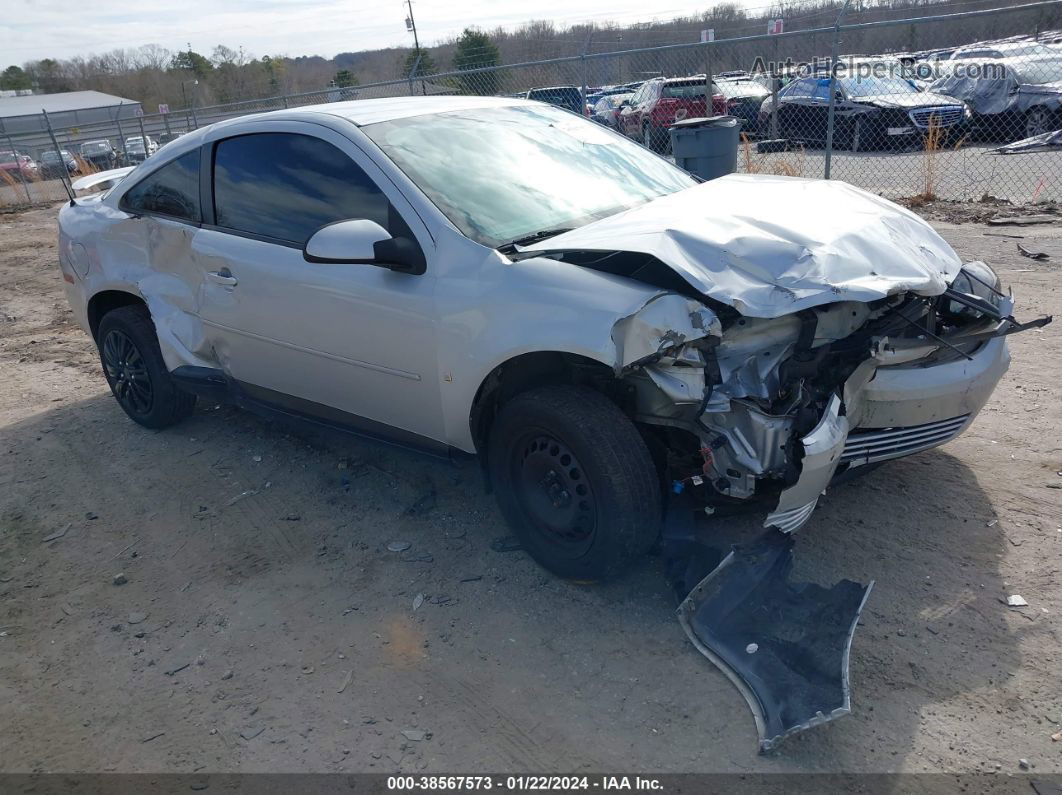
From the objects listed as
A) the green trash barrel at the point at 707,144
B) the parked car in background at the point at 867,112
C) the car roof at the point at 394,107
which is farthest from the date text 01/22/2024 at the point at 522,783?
the parked car in background at the point at 867,112

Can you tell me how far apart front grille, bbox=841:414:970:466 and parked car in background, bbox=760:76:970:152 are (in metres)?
13.1

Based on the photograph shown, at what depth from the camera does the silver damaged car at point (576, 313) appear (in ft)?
9.91

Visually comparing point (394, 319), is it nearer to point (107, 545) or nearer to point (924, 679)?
point (107, 545)

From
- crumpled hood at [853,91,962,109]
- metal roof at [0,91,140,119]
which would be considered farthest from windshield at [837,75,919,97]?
metal roof at [0,91,140,119]

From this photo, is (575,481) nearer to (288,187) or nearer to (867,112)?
(288,187)

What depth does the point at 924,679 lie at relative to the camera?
2.80 m

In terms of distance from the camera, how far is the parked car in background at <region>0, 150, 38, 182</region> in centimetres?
2317

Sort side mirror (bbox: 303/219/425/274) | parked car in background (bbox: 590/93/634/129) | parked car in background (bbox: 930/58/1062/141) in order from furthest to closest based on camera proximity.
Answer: parked car in background (bbox: 590/93/634/129), parked car in background (bbox: 930/58/1062/141), side mirror (bbox: 303/219/425/274)

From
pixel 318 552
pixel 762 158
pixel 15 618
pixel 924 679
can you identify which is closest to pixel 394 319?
pixel 318 552

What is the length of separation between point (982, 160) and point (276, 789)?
1523 cm

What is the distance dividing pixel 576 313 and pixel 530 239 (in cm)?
63

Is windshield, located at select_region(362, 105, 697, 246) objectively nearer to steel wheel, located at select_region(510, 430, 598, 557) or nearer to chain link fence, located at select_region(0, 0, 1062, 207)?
steel wheel, located at select_region(510, 430, 598, 557)

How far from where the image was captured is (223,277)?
4.29 m

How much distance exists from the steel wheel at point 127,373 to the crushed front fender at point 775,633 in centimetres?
378
